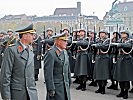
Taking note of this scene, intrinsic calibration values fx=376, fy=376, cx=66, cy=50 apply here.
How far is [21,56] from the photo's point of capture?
4.43 meters

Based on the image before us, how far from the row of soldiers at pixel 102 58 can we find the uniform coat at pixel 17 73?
361 centimetres

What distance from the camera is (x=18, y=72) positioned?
4.40 metres

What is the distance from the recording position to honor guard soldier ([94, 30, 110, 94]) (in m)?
8.88

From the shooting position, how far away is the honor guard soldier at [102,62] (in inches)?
350

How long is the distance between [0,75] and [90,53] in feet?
18.2

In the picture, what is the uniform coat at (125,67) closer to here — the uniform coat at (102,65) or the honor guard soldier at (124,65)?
the honor guard soldier at (124,65)

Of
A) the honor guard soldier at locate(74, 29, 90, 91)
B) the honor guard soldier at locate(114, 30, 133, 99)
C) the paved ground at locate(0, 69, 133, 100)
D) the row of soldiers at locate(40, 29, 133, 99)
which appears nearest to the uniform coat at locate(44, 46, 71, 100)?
the row of soldiers at locate(40, 29, 133, 99)

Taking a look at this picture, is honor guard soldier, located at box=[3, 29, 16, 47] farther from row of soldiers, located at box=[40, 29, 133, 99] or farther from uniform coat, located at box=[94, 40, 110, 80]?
uniform coat, located at box=[94, 40, 110, 80]

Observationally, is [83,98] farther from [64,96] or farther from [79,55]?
[64,96]

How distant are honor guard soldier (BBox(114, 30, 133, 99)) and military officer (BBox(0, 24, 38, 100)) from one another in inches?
163

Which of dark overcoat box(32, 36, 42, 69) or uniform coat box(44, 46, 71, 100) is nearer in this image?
uniform coat box(44, 46, 71, 100)

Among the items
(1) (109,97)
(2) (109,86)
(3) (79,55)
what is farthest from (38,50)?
(1) (109,97)

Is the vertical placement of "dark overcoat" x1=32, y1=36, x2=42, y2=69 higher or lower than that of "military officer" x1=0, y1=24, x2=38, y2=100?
lower

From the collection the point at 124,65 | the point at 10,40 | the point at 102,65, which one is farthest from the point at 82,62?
the point at 10,40
